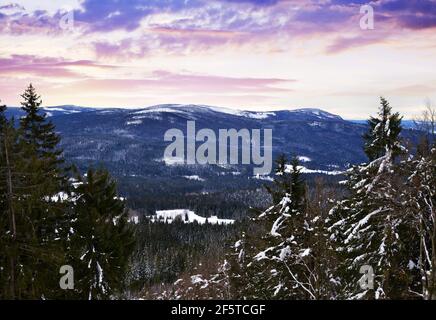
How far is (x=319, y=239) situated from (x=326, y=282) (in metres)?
1.98

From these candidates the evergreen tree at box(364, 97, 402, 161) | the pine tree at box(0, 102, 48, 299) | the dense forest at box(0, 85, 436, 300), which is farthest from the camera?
the evergreen tree at box(364, 97, 402, 161)

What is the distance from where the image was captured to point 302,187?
19672 millimetres

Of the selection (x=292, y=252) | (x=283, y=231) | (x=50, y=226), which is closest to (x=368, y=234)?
(x=292, y=252)

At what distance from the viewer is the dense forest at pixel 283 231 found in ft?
40.5

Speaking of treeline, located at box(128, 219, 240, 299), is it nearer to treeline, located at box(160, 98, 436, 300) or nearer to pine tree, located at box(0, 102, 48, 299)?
treeline, located at box(160, 98, 436, 300)

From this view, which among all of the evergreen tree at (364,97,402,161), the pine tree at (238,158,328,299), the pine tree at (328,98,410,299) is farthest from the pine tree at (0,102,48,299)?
the evergreen tree at (364,97,402,161)

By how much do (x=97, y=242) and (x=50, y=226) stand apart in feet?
7.07

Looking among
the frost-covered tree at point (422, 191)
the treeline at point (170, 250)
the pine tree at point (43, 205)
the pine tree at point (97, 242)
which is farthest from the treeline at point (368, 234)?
the treeline at point (170, 250)

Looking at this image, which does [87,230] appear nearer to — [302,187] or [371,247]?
[302,187]

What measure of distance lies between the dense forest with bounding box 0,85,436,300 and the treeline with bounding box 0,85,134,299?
49 mm

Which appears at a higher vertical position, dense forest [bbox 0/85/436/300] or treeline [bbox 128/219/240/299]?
dense forest [bbox 0/85/436/300]

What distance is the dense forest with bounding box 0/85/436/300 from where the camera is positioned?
12336 millimetres

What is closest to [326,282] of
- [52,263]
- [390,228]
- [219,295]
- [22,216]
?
[390,228]

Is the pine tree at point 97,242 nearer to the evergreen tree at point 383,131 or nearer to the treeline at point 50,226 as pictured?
the treeline at point 50,226
